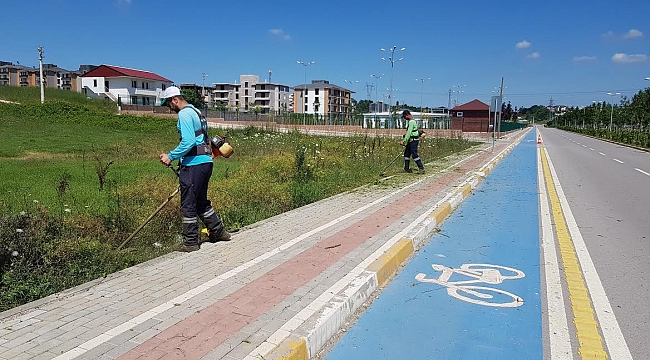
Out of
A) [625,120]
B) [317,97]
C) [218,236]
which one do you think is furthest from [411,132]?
[317,97]

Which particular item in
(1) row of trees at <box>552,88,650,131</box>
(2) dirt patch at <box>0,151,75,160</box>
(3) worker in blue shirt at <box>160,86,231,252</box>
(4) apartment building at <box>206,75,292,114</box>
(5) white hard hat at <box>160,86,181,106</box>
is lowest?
(2) dirt patch at <box>0,151,75,160</box>

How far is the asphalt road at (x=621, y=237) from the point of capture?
416 centimetres

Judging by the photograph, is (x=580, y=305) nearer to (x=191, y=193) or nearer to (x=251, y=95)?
(x=191, y=193)

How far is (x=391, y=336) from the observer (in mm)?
3770

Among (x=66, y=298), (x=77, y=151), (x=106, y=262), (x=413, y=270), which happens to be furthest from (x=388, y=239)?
(x=77, y=151)

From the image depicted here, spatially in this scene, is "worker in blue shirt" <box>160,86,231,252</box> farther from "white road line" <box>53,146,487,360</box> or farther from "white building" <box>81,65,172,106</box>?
"white building" <box>81,65,172,106</box>

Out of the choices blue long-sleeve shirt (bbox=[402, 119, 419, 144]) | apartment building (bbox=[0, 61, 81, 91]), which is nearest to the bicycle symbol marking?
blue long-sleeve shirt (bbox=[402, 119, 419, 144])

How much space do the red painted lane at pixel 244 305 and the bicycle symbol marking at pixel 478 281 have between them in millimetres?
1153

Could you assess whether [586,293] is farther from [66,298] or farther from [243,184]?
[243,184]

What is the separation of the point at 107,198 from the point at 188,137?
12.5 feet

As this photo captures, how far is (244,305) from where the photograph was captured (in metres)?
3.95

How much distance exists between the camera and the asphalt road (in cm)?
416

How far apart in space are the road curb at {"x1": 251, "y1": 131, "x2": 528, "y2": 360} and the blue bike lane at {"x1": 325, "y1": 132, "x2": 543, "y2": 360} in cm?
12

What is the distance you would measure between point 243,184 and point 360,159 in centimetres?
754
